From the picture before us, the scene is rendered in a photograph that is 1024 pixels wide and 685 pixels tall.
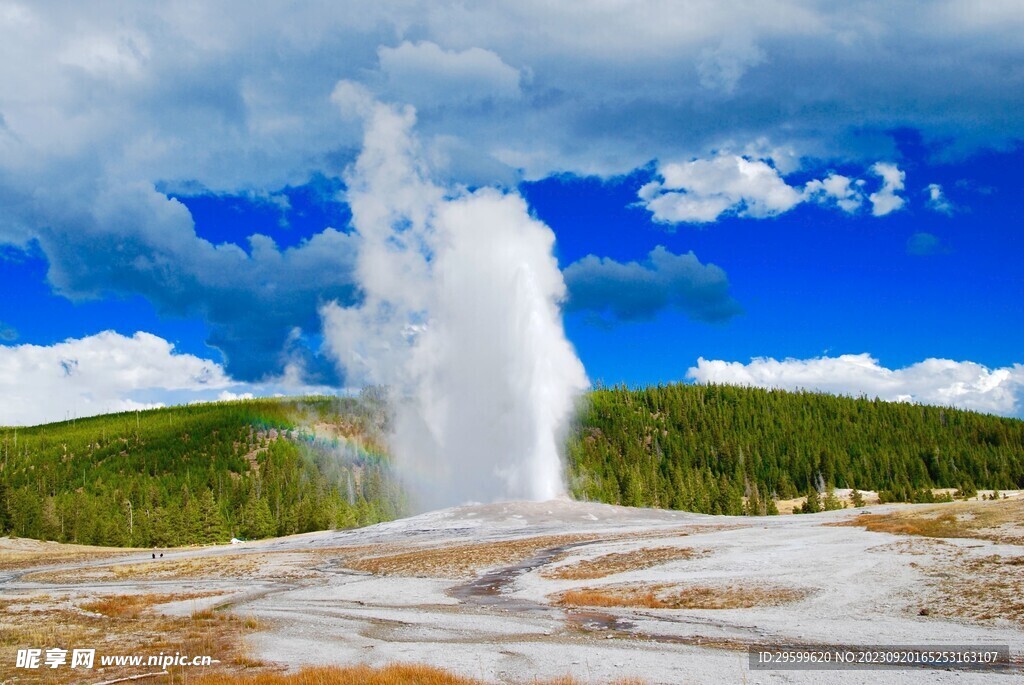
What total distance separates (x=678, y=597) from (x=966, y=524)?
23758 millimetres

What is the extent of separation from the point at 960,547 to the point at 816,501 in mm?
82873

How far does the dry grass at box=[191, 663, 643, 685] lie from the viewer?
1547 cm

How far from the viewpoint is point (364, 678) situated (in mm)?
15930

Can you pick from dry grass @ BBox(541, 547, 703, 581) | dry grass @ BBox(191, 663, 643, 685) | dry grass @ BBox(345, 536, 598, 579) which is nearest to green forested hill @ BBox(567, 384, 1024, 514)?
dry grass @ BBox(345, 536, 598, 579)

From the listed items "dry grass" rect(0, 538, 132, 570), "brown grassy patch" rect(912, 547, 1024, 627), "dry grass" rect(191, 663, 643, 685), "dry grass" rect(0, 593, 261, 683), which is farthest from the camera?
"dry grass" rect(0, 538, 132, 570)

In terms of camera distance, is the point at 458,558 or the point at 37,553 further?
the point at 37,553

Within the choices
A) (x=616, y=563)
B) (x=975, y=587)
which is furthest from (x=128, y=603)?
(x=975, y=587)

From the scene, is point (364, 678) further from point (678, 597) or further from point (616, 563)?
point (616, 563)

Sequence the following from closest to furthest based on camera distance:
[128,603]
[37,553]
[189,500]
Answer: [128,603] → [37,553] → [189,500]

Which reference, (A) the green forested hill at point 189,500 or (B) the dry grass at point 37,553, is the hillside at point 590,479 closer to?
(A) the green forested hill at point 189,500

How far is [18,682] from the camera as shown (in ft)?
57.7

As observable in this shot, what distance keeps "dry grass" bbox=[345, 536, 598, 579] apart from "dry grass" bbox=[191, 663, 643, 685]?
79.5ft

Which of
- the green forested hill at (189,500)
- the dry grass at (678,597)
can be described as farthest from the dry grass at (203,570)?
the green forested hill at (189,500)

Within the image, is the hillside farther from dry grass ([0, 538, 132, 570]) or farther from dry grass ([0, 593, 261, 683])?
dry grass ([0, 593, 261, 683])
